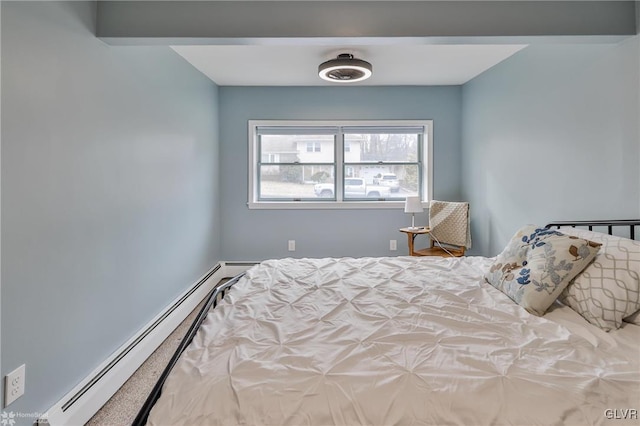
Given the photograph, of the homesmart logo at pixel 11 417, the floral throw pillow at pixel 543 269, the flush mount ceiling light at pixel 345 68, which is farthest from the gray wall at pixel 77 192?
the floral throw pillow at pixel 543 269

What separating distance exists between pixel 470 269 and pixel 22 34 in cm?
272

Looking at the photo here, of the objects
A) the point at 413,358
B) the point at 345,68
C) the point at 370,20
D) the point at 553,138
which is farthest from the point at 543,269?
the point at 345,68

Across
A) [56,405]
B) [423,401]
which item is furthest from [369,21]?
[56,405]

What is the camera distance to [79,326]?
5.78 feet

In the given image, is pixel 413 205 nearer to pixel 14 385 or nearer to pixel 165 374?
pixel 165 374

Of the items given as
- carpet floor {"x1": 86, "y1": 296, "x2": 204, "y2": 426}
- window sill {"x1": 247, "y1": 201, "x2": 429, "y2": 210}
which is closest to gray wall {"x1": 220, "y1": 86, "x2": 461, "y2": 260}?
window sill {"x1": 247, "y1": 201, "x2": 429, "y2": 210}

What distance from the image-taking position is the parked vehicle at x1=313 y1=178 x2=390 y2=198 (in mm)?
4246

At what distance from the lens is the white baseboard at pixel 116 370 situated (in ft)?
5.39

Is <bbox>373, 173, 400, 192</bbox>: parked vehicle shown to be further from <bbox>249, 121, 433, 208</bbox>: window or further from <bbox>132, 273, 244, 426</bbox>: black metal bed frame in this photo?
<bbox>132, 273, 244, 426</bbox>: black metal bed frame

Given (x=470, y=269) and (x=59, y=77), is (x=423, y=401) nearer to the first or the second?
(x=470, y=269)

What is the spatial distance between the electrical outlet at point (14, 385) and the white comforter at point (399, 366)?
839mm

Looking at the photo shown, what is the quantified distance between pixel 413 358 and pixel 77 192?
73.8 inches

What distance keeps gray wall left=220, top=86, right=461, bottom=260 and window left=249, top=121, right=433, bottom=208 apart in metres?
0.12

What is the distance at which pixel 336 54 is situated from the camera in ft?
9.69
